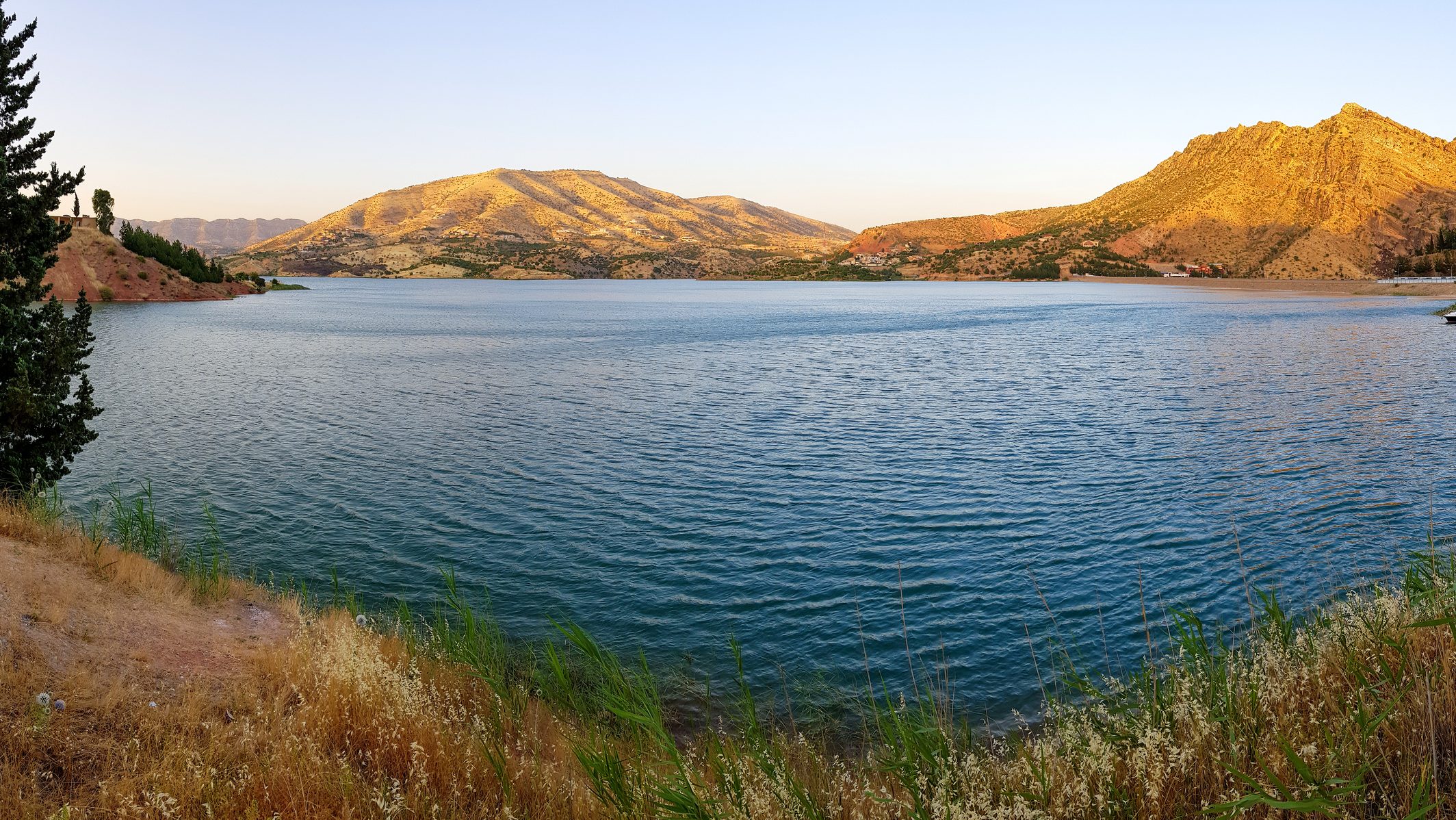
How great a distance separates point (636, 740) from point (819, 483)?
662 inches

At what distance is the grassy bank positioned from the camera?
20.1 ft

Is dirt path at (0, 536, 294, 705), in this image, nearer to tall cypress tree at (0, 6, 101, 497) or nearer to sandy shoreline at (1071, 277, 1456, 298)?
tall cypress tree at (0, 6, 101, 497)

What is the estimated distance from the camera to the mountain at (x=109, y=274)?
11050 cm

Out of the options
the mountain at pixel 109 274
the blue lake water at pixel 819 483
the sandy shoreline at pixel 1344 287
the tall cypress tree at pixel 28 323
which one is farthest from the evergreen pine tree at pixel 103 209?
the sandy shoreline at pixel 1344 287

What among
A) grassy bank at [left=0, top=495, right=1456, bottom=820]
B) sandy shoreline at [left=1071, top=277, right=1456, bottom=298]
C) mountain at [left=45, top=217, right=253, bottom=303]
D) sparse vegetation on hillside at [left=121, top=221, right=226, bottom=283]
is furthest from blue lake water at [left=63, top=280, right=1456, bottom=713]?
sandy shoreline at [left=1071, top=277, right=1456, bottom=298]

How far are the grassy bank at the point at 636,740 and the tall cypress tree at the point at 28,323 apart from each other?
6662 millimetres

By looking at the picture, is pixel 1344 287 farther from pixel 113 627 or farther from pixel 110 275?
pixel 110 275

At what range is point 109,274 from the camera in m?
118

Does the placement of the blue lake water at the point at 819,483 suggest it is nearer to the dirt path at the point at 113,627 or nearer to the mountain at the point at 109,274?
the dirt path at the point at 113,627

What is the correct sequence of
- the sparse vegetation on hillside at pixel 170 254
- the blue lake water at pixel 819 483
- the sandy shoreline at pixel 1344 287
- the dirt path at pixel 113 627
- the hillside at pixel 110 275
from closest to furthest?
the dirt path at pixel 113 627, the blue lake water at pixel 819 483, the hillside at pixel 110 275, the sparse vegetation on hillside at pixel 170 254, the sandy shoreline at pixel 1344 287

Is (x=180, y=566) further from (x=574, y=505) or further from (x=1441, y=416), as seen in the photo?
(x=1441, y=416)

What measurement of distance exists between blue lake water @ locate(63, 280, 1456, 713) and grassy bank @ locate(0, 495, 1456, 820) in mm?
4056

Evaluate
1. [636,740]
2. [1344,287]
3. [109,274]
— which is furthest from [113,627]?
[1344,287]

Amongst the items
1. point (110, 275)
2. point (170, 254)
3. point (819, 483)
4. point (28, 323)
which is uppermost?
point (170, 254)
